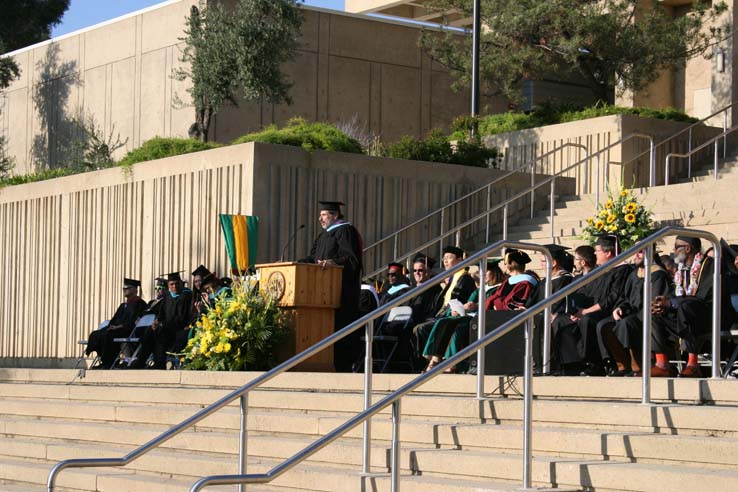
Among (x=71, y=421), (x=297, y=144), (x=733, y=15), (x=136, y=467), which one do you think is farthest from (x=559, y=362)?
(x=733, y=15)

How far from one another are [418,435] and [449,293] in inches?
157

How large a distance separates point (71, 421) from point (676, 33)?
1557cm

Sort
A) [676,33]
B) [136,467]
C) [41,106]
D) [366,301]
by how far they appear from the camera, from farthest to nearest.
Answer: [41,106], [676,33], [366,301], [136,467]

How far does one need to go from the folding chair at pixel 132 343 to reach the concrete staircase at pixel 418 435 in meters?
2.70

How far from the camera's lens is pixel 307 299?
13.1 metres

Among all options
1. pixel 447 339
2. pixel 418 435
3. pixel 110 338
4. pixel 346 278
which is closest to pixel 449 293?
pixel 346 278

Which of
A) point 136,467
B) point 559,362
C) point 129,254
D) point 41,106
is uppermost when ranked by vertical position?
point 41,106

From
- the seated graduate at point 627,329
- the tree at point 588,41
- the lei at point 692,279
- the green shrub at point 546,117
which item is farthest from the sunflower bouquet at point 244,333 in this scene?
the tree at point 588,41

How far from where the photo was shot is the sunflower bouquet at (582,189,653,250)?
50.6ft

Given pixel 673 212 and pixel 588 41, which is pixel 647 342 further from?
pixel 588 41

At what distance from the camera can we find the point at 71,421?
44.0 feet

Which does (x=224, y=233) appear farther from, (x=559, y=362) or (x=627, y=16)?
(x=627, y=16)

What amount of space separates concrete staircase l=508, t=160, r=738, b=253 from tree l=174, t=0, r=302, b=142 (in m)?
6.90

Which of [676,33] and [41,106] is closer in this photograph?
[676,33]
